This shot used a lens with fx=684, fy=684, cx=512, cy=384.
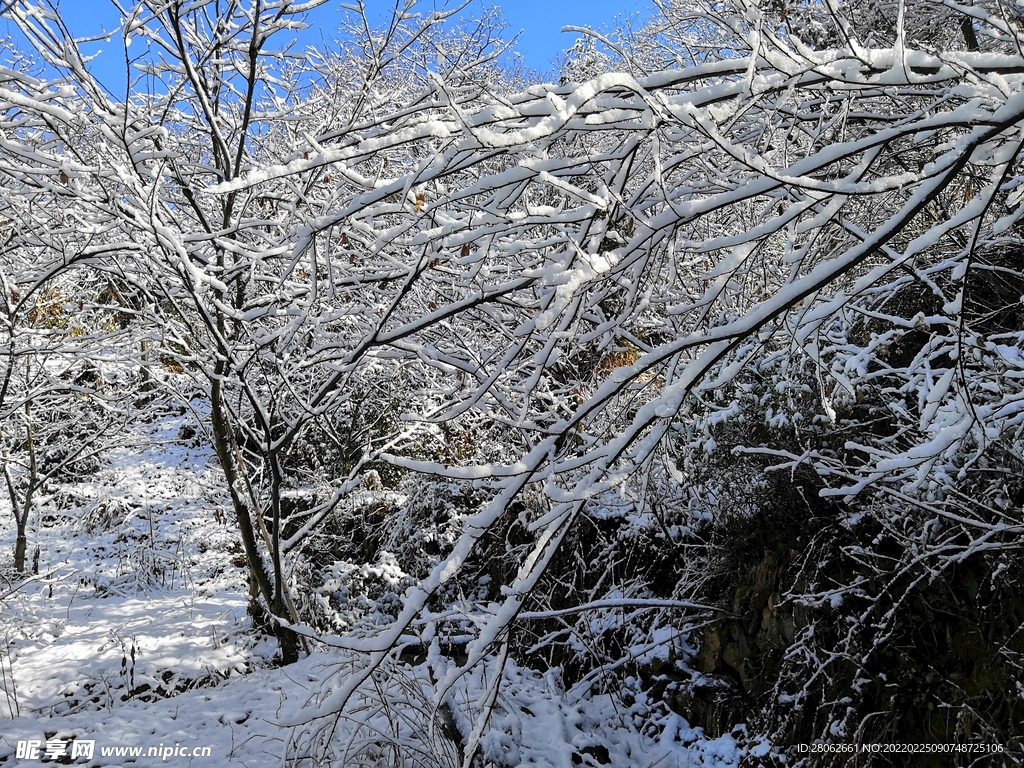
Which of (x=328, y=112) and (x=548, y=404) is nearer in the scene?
(x=328, y=112)

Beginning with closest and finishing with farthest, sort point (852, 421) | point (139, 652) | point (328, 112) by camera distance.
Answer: point (852, 421) → point (328, 112) → point (139, 652)

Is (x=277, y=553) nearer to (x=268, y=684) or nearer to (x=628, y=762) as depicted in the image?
(x=268, y=684)

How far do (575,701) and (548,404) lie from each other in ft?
8.49

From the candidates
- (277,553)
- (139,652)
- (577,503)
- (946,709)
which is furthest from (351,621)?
(577,503)

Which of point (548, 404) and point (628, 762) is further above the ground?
point (548, 404)

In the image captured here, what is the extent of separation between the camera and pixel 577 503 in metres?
1.47

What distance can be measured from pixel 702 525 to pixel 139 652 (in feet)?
14.8

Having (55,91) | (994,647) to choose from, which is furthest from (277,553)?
(994,647)

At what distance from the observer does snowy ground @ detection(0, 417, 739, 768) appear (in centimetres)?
340

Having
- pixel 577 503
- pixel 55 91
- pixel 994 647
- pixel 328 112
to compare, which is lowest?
pixel 994 647

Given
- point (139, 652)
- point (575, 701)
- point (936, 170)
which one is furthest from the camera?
point (139, 652)

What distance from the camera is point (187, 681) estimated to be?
5.24 meters

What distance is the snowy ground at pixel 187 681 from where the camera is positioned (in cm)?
340

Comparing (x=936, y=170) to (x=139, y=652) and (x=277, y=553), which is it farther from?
(x=139, y=652)
